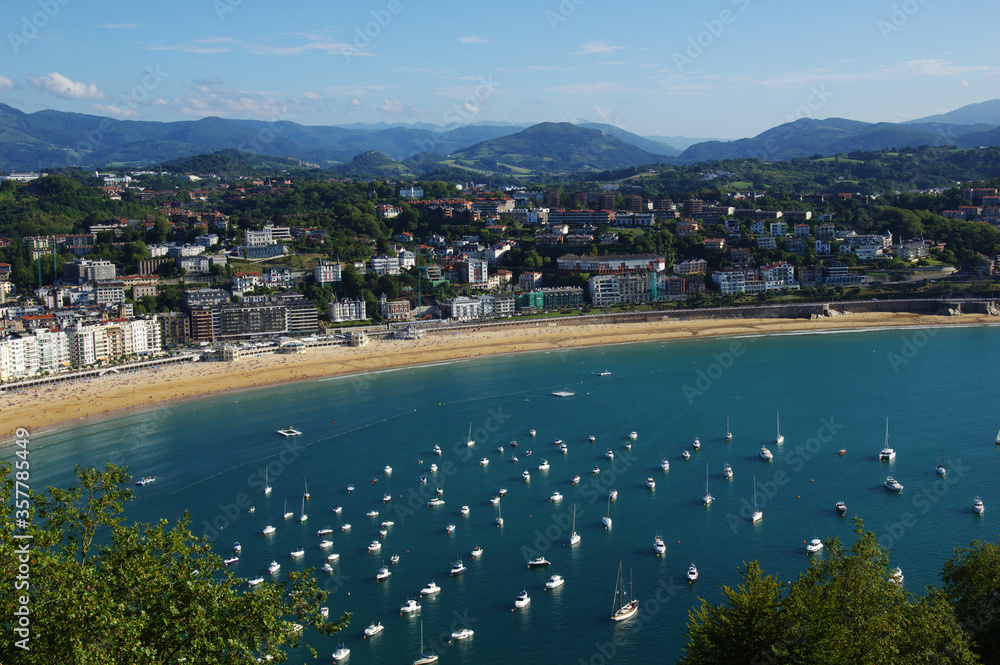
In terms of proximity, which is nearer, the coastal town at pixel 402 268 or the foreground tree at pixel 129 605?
the foreground tree at pixel 129 605

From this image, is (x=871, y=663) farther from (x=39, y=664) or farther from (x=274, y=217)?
(x=274, y=217)

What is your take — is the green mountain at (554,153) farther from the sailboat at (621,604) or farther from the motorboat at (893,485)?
the sailboat at (621,604)

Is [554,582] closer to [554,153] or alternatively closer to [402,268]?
[402,268]

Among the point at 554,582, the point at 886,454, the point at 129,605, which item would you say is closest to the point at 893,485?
the point at 886,454

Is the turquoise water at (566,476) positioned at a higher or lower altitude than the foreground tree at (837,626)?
lower

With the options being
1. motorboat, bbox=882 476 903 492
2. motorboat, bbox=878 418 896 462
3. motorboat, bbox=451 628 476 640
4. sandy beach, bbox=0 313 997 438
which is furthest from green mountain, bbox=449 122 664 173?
motorboat, bbox=451 628 476 640

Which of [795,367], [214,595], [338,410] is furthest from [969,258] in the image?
[214,595]

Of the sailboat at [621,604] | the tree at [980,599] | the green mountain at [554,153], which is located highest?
the green mountain at [554,153]

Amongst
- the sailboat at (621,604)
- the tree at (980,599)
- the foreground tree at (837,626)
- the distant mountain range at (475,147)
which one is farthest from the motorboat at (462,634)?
the distant mountain range at (475,147)
